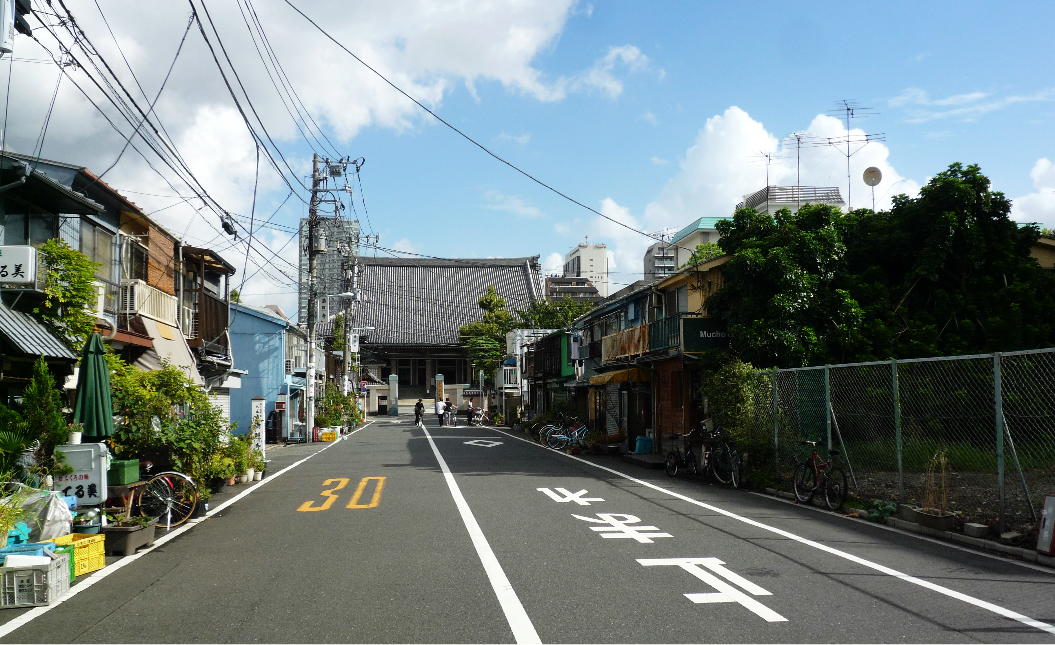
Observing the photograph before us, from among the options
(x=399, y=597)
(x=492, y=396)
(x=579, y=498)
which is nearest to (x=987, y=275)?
(x=579, y=498)

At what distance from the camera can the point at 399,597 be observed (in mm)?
6715

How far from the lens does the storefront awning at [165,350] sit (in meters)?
18.9

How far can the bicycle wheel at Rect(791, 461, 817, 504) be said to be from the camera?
1296 cm

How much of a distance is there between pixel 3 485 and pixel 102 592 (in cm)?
243

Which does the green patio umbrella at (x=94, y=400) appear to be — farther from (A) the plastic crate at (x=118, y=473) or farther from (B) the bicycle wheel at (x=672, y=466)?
(B) the bicycle wheel at (x=672, y=466)

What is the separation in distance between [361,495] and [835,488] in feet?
26.0

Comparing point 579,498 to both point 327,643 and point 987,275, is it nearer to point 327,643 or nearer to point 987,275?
point 327,643

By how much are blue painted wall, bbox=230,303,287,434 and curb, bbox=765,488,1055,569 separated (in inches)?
1107

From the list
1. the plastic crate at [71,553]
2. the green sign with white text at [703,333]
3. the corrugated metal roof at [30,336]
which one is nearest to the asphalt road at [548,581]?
the plastic crate at [71,553]

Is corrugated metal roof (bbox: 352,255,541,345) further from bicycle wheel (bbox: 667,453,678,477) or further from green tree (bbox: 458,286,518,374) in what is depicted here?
bicycle wheel (bbox: 667,453,678,477)

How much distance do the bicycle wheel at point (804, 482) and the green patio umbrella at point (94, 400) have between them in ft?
33.8

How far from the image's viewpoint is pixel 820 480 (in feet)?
41.7

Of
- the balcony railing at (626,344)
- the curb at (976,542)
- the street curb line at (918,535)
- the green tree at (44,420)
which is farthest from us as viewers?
the balcony railing at (626,344)

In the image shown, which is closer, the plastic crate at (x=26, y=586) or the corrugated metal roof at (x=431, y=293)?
the plastic crate at (x=26, y=586)
